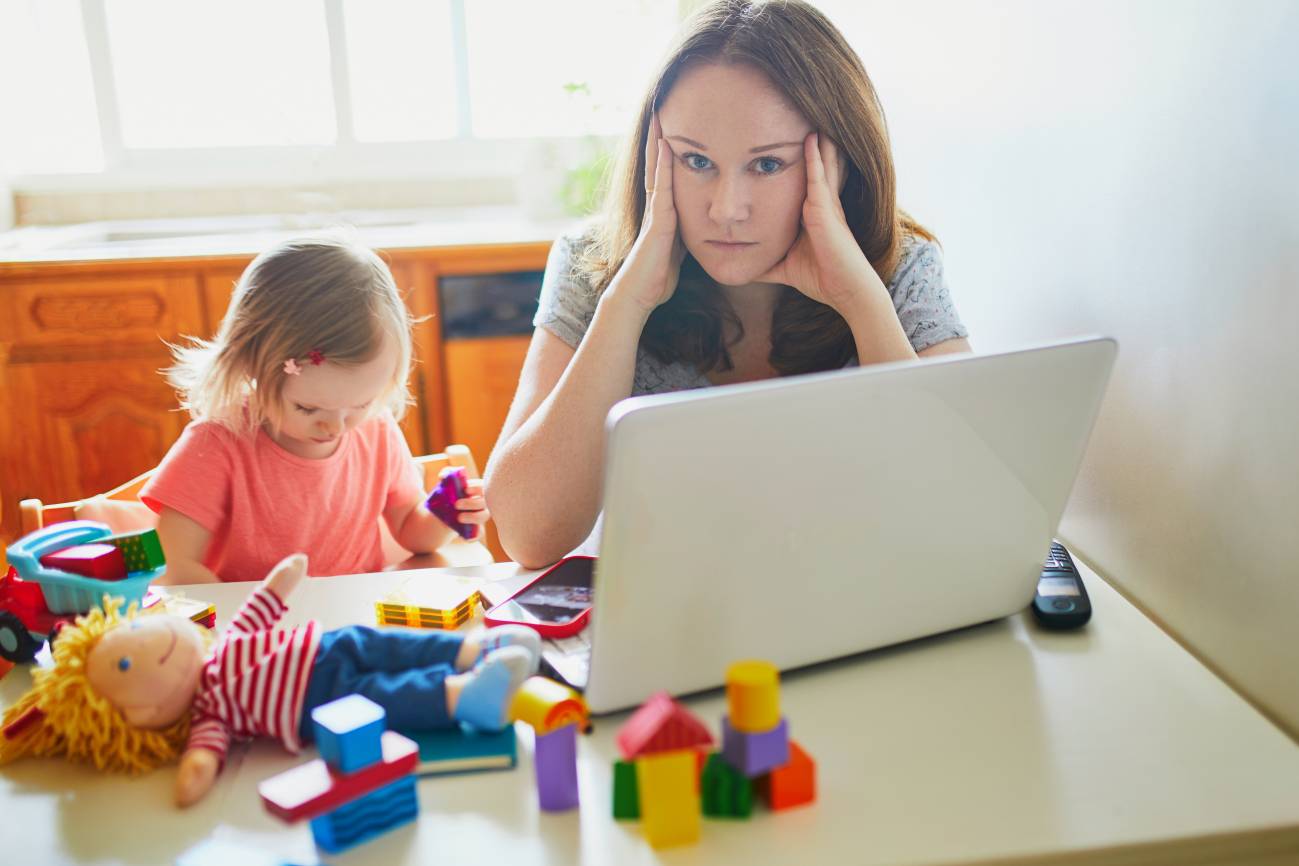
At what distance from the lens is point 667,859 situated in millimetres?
637

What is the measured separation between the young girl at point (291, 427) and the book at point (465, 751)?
0.61 meters

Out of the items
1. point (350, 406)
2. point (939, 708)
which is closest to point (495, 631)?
point (939, 708)

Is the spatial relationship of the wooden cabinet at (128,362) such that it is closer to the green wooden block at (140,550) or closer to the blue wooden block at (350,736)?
the green wooden block at (140,550)

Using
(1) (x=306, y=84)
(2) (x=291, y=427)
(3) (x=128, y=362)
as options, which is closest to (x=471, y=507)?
(2) (x=291, y=427)

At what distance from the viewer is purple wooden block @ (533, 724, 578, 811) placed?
26.4 inches

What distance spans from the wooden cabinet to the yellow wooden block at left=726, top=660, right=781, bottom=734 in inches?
76.3

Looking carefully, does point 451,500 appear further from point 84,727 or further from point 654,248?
point 84,727

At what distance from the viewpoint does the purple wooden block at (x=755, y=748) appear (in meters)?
0.64

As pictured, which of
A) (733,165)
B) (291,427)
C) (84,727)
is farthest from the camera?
(291,427)

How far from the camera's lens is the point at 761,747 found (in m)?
0.65

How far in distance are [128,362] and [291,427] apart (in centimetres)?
137

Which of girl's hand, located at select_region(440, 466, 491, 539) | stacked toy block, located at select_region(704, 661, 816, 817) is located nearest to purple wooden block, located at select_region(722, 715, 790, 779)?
stacked toy block, located at select_region(704, 661, 816, 817)

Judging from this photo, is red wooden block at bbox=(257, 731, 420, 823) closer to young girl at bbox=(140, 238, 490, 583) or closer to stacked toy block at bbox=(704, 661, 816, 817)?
stacked toy block at bbox=(704, 661, 816, 817)

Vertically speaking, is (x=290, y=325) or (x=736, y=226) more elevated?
(x=736, y=226)
